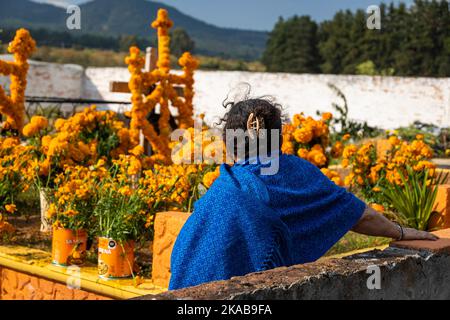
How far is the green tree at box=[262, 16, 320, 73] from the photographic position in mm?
51941

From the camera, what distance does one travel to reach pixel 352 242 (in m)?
5.04

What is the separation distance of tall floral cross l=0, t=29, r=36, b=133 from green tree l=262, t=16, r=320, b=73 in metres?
44.2

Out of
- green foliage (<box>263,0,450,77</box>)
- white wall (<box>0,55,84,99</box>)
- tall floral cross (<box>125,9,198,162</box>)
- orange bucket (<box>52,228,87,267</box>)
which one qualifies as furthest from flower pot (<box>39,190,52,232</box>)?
green foliage (<box>263,0,450,77</box>)

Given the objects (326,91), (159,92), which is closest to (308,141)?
(159,92)

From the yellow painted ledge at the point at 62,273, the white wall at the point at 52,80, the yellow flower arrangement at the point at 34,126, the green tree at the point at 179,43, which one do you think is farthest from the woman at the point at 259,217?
the green tree at the point at 179,43

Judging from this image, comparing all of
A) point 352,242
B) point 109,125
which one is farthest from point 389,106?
point 352,242

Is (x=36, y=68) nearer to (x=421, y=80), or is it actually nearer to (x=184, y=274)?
(x=421, y=80)

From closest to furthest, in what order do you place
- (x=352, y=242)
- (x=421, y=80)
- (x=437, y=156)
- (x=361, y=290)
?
(x=361, y=290), (x=352, y=242), (x=437, y=156), (x=421, y=80)

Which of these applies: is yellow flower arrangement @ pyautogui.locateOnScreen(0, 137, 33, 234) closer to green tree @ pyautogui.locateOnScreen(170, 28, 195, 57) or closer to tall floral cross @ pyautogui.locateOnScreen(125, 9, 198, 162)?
tall floral cross @ pyautogui.locateOnScreen(125, 9, 198, 162)

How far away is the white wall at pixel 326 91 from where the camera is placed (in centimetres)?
1788

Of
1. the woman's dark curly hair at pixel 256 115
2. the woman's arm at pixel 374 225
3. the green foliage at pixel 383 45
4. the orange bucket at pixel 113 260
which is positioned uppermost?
the green foliage at pixel 383 45

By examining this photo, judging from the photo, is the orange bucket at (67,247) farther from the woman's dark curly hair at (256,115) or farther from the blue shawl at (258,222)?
the woman's dark curly hair at (256,115)

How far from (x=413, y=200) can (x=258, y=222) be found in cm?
256
